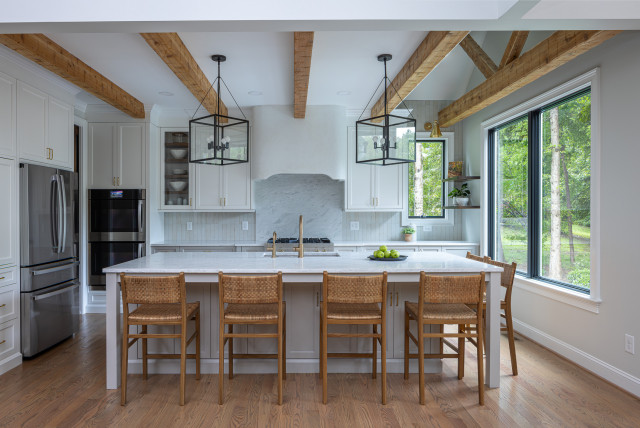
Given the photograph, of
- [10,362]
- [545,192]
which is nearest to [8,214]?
[10,362]

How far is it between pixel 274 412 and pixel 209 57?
2978 mm

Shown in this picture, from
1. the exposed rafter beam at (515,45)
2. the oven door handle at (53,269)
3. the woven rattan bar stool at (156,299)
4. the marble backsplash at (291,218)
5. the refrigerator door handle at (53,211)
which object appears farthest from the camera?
the marble backsplash at (291,218)

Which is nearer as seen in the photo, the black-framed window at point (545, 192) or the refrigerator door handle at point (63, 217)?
the black-framed window at point (545, 192)

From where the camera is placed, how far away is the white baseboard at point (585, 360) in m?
2.90

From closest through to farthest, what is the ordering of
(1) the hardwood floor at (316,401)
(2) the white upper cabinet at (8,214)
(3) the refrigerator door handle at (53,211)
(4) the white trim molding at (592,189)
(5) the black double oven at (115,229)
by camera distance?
(1) the hardwood floor at (316,401)
(4) the white trim molding at (592,189)
(2) the white upper cabinet at (8,214)
(3) the refrigerator door handle at (53,211)
(5) the black double oven at (115,229)

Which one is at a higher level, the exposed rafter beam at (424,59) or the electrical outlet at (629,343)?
the exposed rafter beam at (424,59)

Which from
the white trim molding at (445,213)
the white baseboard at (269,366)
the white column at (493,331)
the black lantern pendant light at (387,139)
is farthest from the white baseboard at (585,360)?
the black lantern pendant light at (387,139)

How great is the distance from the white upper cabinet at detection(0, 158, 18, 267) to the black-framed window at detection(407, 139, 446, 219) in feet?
15.2

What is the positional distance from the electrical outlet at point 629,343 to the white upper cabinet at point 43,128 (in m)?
5.08

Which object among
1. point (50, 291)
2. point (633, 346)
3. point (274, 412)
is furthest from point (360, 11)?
point (50, 291)

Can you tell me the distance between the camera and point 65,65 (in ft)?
11.4

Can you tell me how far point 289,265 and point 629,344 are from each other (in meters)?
2.52

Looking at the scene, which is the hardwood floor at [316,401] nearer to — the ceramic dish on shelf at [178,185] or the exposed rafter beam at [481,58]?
the ceramic dish on shelf at [178,185]

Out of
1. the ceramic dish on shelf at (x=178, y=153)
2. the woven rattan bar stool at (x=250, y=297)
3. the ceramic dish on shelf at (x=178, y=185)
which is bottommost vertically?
the woven rattan bar stool at (x=250, y=297)
